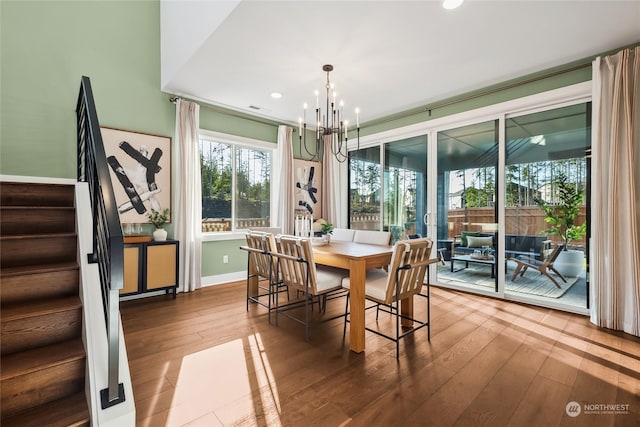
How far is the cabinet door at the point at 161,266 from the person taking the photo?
3459 millimetres

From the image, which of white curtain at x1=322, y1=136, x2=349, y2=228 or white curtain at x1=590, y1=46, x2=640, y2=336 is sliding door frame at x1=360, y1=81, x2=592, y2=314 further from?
white curtain at x1=322, y1=136, x2=349, y2=228

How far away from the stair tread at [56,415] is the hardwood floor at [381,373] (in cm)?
38

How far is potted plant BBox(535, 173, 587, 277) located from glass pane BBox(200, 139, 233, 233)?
4.35m

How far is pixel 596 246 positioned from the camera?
2.87m

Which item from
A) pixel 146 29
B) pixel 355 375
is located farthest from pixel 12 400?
pixel 146 29

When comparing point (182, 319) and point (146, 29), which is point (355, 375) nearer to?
point (182, 319)

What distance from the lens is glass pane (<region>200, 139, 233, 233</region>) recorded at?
438 cm

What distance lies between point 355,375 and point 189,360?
1.24 m

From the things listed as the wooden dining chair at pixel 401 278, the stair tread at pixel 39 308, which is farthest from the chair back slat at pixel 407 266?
the stair tread at pixel 39 308

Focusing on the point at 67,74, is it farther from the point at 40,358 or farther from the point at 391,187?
the point at 391,187

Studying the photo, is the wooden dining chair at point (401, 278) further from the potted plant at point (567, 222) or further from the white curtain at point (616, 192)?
the potted plant at point (567, 222)

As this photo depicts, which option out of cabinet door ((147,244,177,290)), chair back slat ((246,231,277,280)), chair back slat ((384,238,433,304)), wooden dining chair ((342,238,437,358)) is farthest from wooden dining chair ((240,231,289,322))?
chair back slat ((384,238,433,304))

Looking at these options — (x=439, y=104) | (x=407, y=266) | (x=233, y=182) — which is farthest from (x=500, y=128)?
(x=233, y=182)

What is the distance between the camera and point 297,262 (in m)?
2.57
